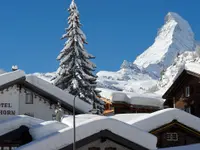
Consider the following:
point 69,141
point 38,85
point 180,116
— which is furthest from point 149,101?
point 69,141

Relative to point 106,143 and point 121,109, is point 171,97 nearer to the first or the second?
point 121,109

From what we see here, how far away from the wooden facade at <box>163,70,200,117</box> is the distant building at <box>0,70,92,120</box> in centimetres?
982

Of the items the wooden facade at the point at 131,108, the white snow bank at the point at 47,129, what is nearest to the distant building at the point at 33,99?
the white snow bank at the point at 47,129

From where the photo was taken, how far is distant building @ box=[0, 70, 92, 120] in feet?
106

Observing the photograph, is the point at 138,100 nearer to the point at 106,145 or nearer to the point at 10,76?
the point at 10,76

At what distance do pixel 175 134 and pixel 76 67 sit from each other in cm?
1562

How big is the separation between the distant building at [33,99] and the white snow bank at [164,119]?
295 inches

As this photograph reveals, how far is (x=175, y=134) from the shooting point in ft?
90.9

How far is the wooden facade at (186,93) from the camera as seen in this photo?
125 feet

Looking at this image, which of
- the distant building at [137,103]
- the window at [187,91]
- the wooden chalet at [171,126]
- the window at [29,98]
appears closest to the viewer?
the wooden chalet at [171,126]

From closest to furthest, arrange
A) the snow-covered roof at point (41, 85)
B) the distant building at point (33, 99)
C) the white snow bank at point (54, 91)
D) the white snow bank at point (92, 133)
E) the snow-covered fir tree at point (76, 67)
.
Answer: the white snow bank at point (92, 133), the snow-covered roof at point (41, 85), the distant building at point (33, 99), the white snow bank at point (54, 91), the snow-covered fir tree at point (76, 67)

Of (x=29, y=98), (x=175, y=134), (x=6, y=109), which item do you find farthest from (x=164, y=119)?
(x=6, y=109)

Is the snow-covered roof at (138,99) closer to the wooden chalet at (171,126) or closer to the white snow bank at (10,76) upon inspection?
the white snow bank at (10,76)

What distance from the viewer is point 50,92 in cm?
3303
